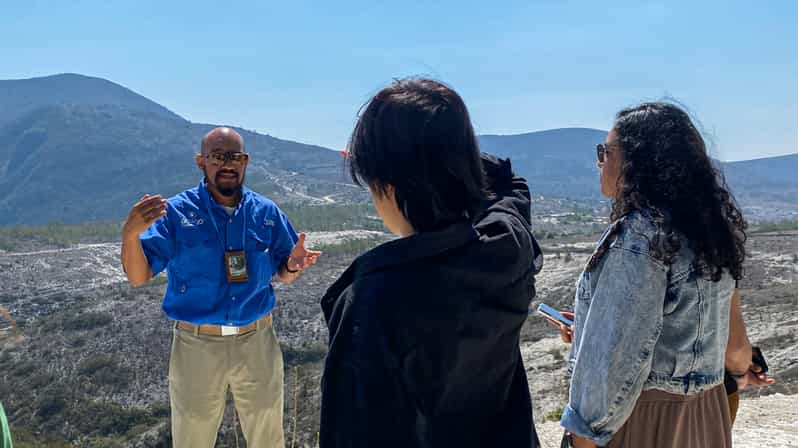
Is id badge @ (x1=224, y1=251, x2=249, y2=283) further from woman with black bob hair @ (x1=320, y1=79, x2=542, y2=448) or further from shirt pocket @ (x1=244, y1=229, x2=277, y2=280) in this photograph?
woman with black bob hair @ (x1=320, y1=79, x2=542, y2=448)

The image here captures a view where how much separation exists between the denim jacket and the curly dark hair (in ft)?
0.12

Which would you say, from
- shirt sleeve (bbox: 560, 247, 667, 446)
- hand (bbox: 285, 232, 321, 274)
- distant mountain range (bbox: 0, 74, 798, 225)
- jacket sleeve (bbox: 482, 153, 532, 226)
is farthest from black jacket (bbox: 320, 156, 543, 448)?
distant mountain range (bbox: 0, 74, 798, 225)

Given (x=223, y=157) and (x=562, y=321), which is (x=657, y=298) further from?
(x=223, y=157)

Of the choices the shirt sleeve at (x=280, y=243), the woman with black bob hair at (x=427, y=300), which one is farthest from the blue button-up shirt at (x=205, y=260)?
the woman with black bob hair at (x=427, y=300)

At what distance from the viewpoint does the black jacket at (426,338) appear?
114cm

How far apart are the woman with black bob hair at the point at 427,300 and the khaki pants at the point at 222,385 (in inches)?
80.8

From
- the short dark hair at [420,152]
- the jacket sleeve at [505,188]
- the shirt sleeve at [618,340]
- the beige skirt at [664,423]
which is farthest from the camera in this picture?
the beige skirt at [664,423]

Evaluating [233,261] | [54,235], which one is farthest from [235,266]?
[54,235]

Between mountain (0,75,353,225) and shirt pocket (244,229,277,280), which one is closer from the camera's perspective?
shirt pocket (244,229,277,280)

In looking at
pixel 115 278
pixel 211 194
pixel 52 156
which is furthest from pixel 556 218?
pixel 52 156

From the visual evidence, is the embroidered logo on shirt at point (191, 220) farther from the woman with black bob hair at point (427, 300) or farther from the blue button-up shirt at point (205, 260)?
the woman with black bob hair at point (427, 300)

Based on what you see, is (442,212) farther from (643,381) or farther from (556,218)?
(556,218)

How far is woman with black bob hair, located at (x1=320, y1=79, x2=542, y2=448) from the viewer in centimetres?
114

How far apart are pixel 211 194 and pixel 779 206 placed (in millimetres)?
156358
